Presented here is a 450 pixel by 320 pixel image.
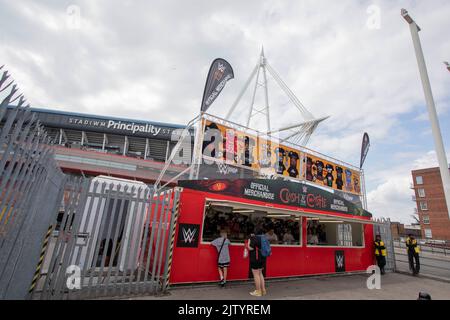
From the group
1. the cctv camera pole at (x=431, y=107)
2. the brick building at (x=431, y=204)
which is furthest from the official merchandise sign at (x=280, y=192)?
the brick building at (x=431, y=204)

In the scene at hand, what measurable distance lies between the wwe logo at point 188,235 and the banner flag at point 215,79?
4.04m

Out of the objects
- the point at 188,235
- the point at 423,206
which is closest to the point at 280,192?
the point at 188,235

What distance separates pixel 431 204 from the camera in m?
46.8

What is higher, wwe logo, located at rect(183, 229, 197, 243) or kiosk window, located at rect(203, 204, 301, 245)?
kiosk window, located at rect(203, 204, 301, 245)

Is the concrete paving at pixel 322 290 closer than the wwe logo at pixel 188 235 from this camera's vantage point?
Yes

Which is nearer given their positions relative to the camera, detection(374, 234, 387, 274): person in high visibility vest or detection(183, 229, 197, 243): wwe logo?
detection(183, 229, 197, 243): wwe logo

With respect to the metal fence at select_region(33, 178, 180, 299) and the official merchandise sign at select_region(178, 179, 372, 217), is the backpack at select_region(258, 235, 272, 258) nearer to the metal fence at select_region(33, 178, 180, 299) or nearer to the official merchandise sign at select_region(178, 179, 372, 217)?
the official merchandise sign at select_region(178, 179, 372, 217)

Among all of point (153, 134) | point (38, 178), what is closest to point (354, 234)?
point (38, 178)

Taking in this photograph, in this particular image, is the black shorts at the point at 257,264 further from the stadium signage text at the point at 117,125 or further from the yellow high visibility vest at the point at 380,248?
the stadium signage text at the point at 117,125

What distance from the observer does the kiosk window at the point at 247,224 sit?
31.4 feet

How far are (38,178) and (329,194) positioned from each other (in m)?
10.9

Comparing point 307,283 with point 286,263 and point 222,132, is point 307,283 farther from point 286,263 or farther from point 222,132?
point 222,132

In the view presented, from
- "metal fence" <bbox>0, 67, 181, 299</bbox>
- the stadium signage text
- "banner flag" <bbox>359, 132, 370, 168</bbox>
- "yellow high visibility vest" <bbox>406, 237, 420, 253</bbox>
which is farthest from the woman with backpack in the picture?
the stadium signage text

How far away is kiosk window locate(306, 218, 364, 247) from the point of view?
41.2ft
